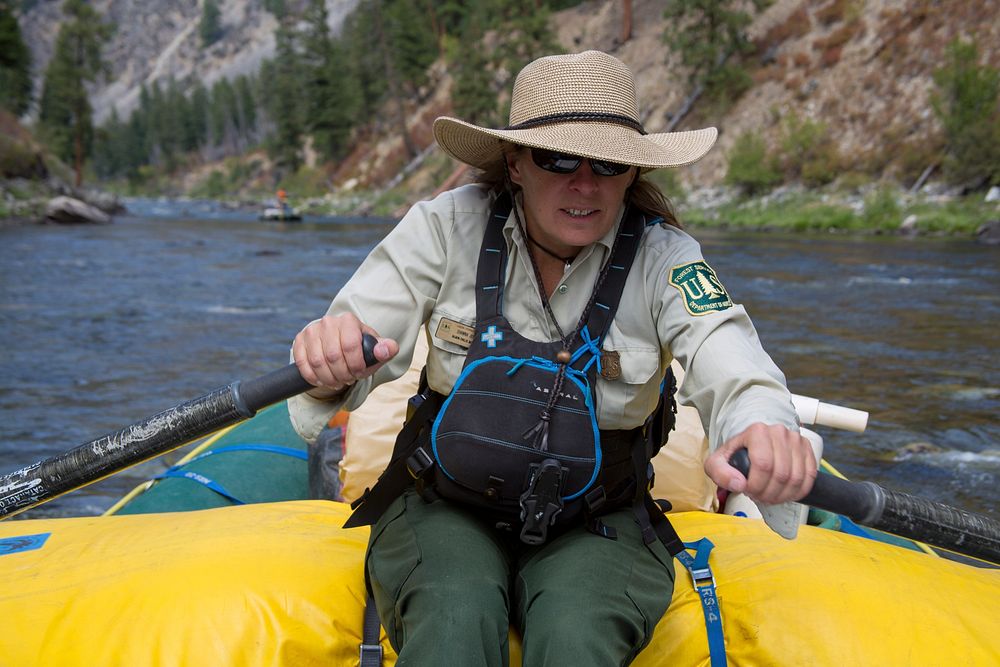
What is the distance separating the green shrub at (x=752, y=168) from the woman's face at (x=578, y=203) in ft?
90.5

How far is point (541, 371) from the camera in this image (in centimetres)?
189

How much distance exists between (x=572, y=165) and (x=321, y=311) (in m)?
9.35

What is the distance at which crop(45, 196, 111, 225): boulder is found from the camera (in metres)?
26.1

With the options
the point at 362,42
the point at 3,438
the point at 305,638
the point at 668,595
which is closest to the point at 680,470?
the point at 668,595

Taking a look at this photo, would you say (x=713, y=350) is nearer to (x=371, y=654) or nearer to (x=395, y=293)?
(x=395, y=293)

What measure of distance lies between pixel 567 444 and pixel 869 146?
95.9 feet

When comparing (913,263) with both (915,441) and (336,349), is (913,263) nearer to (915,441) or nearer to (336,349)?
(915,441)

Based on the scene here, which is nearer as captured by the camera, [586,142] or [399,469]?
[586,142]

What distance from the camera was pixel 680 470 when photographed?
116 inches

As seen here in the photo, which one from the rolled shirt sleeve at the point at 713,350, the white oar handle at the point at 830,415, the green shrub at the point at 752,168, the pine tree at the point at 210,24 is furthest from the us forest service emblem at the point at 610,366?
the pine tree at the point at 210,24

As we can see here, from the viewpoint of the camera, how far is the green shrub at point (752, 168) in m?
28.0

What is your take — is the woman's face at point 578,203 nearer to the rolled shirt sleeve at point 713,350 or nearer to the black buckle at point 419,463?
the rolled shirt sleeve at point 713,350

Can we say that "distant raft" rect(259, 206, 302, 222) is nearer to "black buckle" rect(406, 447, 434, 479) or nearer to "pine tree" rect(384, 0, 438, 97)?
"pine tree" rect(384, 0, 438, 97)

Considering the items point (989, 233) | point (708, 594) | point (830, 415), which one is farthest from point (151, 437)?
point (989, 233)
